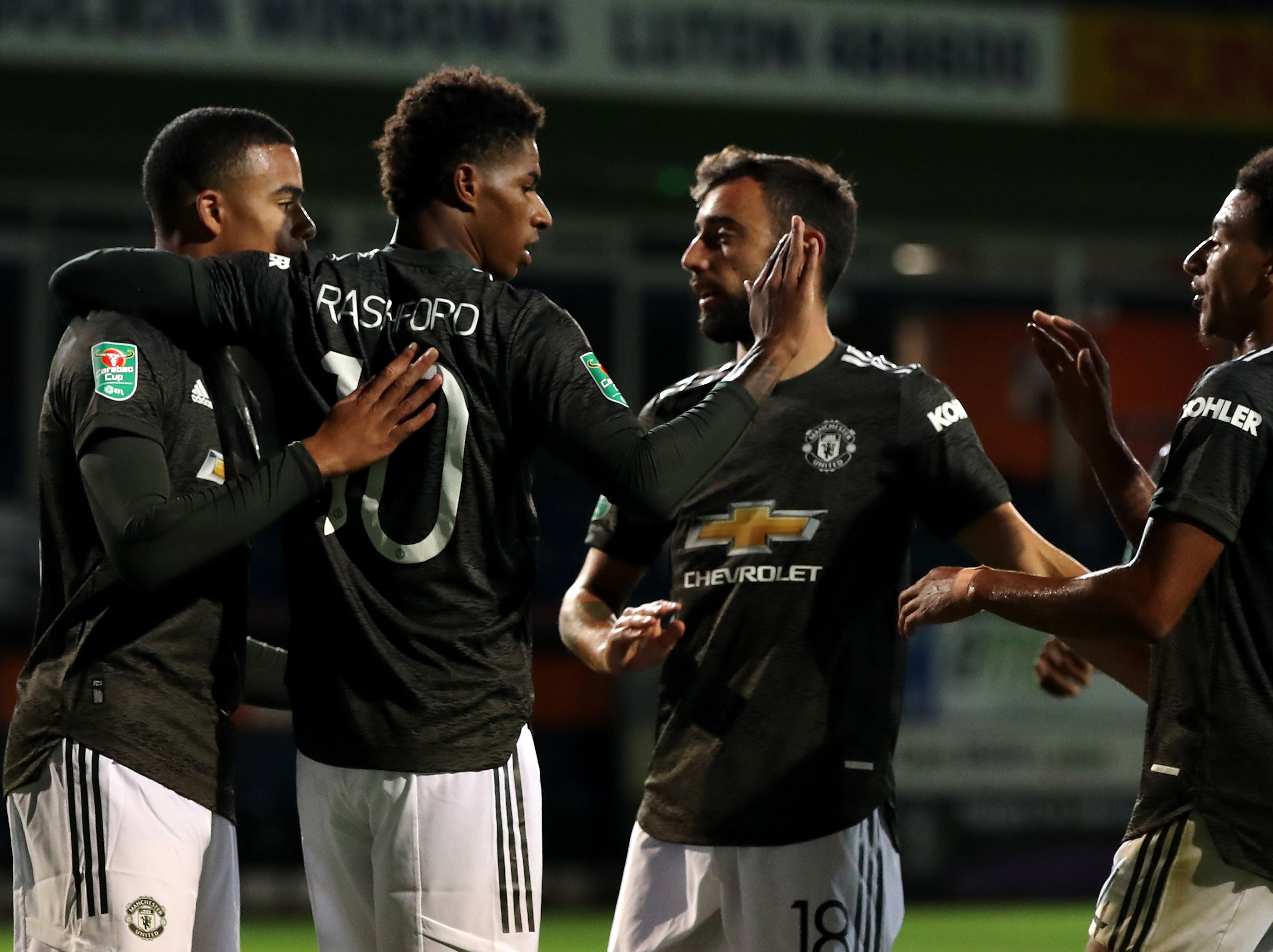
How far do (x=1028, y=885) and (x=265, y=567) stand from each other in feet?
17.0

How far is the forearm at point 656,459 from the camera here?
115 inches

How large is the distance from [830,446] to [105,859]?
168 cm

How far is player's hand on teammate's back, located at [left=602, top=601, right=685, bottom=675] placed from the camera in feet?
10.9

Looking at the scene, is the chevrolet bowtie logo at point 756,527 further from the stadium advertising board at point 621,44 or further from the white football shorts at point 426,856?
the stadium advertising board at point 621,44

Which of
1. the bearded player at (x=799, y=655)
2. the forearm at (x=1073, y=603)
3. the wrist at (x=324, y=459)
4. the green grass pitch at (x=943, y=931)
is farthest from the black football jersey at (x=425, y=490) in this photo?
the green grass pitch at (x=943, y=931)

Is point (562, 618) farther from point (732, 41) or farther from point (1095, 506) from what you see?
point (1095, 506)

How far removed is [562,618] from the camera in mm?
4020

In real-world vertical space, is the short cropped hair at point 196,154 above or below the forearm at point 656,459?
above

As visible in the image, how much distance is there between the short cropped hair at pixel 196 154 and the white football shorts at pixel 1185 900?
211cm

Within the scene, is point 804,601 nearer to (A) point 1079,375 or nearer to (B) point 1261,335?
(A) point 1079,375

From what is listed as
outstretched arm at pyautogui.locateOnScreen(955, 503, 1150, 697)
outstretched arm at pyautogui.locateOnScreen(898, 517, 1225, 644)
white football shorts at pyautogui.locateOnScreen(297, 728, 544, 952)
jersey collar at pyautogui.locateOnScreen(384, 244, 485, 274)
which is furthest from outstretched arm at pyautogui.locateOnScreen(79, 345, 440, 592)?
outstretched arm at pyautogui.locateOnScreen(955, 503, 1150, 697)

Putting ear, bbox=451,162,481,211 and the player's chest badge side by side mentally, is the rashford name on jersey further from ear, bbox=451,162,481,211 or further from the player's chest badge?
the player's chest badge

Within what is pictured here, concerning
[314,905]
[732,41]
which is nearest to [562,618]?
[314,905]

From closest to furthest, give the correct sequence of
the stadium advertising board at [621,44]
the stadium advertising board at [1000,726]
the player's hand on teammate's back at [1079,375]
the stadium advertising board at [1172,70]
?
the player's hand on teammate's back at [1079,375], the stadium advertising board at [1000,726], the stadium advertising board at [621,44], the stadium advertising board at [1172,70]
